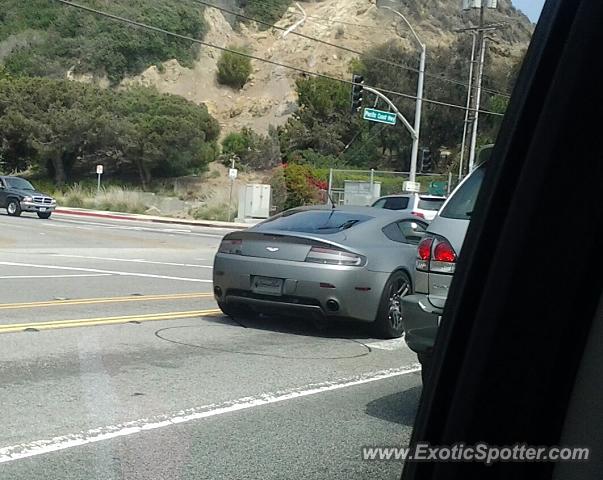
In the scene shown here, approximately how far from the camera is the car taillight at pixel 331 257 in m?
9.14

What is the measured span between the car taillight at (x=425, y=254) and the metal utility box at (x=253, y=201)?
37551 mm

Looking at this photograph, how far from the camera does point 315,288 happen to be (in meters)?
9.06

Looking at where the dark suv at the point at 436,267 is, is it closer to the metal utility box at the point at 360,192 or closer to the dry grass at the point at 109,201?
the metal utility box at the point at 360,192

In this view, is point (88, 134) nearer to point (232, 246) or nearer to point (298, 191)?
point (298, 191)

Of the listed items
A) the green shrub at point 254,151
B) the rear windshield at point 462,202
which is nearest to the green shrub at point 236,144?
the green shrub at point 254,151

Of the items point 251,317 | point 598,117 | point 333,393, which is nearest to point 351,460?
point 333,393

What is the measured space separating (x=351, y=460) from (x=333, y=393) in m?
1.73

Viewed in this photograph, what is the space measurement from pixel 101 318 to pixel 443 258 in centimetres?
542

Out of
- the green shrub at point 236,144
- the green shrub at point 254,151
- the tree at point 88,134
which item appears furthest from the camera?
the green shrub at point 236,144

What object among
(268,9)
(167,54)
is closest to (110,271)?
(167,54)

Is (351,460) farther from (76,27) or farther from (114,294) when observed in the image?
(76,27)

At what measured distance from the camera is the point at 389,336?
956cm

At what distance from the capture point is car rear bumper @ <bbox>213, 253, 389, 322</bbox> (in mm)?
9070

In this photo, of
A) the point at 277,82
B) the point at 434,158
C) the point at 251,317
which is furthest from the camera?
the point at 277,82
